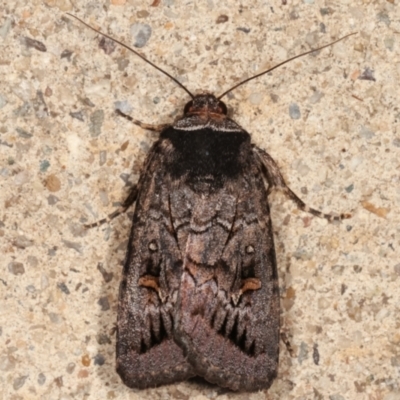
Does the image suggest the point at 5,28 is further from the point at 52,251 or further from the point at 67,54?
the point at 52,251

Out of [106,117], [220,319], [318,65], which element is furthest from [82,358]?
[318,65]

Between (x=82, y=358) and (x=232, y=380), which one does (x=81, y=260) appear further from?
(x=232, y=380)

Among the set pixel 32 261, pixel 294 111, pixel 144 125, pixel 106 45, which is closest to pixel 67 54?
pixel 106 45

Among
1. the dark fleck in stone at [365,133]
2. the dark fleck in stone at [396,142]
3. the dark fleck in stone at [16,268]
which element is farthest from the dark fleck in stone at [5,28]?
the dark fleck in stone at [396,142]

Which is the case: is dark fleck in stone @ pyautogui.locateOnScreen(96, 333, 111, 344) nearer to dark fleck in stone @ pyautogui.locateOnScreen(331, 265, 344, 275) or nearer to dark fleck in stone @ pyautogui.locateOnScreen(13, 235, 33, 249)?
dark fleck in stone @ pyautogui.locateOnScreen(13, 235, 33, 249)

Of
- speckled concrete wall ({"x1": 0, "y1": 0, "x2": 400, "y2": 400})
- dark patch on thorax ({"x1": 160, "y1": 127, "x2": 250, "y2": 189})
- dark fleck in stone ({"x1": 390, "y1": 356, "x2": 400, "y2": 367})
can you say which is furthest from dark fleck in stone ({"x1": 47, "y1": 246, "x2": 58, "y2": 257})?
dark fleck in stone ({"x1": 390, "y1": 356, "x2": 400, "y2": 367})

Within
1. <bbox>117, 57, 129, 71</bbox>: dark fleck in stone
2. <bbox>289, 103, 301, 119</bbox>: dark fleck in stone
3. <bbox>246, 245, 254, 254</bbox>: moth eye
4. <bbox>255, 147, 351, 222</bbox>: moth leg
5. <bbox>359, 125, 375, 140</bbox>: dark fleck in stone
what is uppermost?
<bbox>117, 57, 129, 71</bbox>: dark fleck in stone

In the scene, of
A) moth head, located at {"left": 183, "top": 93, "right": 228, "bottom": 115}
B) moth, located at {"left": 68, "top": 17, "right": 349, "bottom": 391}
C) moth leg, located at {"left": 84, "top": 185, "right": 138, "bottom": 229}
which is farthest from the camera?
moth leg, located at {"left": 84, "top": 185, "right": 138, "bottom": 229}

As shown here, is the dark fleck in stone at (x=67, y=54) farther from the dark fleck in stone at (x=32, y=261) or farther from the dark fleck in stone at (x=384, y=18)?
the dark fleck in stone at (x=384, y=18)
